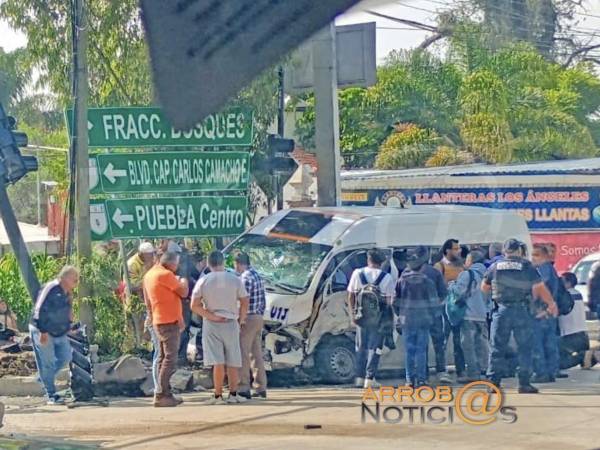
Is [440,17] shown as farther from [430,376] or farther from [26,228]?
[26,228]

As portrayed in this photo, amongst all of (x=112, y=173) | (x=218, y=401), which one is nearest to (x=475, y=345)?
(x=218, y=401)

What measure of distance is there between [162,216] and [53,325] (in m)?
2.01

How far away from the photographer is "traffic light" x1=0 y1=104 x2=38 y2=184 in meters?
8.44

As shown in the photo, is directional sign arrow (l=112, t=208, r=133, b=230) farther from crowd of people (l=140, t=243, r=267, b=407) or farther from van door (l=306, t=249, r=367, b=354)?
van door (l=306, t=249, r=367, b=354)

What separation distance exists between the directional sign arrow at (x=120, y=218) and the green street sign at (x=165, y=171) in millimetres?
287

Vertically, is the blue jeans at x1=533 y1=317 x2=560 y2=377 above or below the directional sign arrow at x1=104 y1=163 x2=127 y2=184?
below

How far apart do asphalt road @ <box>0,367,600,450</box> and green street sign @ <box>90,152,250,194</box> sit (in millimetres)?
2234

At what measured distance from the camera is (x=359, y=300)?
11.7 m

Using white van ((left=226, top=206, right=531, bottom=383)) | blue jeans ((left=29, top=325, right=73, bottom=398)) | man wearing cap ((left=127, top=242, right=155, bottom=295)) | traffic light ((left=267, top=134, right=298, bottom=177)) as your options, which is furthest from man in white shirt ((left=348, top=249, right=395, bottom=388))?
blue jeans ((left=29, top=325, right=73, bottom=398))

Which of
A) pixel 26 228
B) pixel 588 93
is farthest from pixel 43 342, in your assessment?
pixel 588 93

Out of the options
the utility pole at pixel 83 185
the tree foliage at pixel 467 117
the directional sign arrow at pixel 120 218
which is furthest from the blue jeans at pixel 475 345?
the tree foliage at pixel 467 117

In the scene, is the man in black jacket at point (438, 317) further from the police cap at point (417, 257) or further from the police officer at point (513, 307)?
the police officer at point (513, 307)

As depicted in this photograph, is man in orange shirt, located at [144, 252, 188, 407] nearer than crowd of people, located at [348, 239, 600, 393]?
Yes

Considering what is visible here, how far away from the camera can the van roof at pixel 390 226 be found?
12.5 metres
